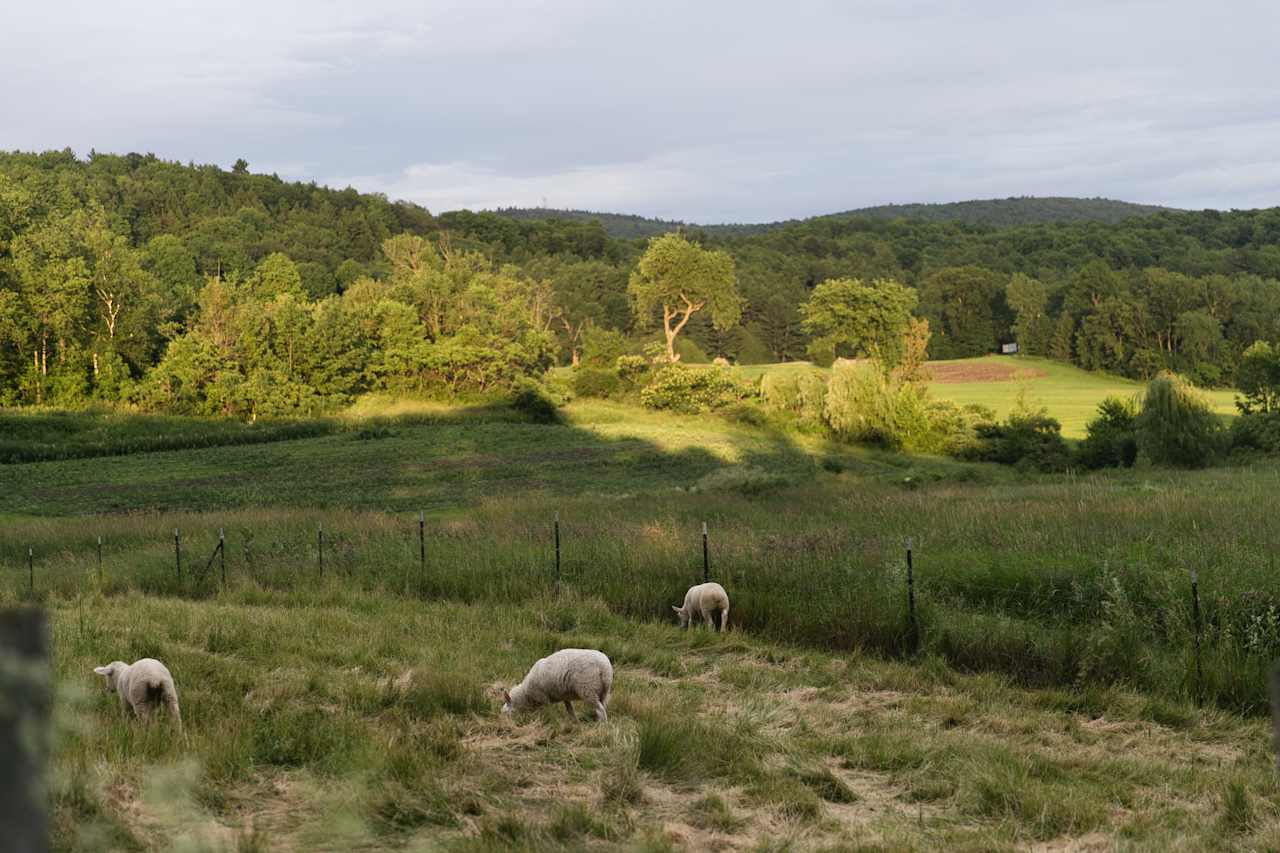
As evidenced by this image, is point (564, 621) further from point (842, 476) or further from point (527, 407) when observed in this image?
point (527, 407)

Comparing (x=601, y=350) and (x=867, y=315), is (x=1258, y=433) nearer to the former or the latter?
(x=867, y=315)

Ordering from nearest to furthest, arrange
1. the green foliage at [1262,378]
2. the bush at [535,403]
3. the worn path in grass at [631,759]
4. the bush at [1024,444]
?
the worn path in grass at [631,759], the bush at [1024,444], the green foliage at [1262,378], the bush at [535,403]

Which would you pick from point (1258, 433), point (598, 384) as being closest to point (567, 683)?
point (1258, 433)

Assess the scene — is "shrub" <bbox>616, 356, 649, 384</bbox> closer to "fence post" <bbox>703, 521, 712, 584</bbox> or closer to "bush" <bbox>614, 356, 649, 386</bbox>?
"bush" <bbox>614, 356, 649, 386</bbox>

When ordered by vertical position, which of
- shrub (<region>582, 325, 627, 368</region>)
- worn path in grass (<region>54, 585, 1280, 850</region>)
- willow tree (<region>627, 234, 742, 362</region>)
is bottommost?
worn path in grass (<region>54, 585, 1280, 850</region>)

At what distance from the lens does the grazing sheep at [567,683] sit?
947 centimetres

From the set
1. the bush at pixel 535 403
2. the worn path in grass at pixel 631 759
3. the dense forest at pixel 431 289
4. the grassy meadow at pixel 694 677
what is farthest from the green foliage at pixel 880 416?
the worn path in grass at pixel 631 759

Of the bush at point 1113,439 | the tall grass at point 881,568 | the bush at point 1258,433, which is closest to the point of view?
the tall grass at point 881,568

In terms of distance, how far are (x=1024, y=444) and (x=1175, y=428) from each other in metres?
10.0

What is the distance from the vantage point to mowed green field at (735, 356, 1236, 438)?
254 ft

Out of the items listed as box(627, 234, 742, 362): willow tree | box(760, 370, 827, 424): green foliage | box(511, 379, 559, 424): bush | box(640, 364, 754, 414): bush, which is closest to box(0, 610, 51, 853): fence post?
box(760, 370, 827, 424): green foliage

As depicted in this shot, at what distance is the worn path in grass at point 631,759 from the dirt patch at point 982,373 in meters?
88.8

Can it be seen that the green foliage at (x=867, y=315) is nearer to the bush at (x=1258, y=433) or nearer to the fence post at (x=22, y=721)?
the bush at (x=1258, y=433)

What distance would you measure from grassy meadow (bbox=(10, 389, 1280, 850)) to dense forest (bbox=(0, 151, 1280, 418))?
139ft
